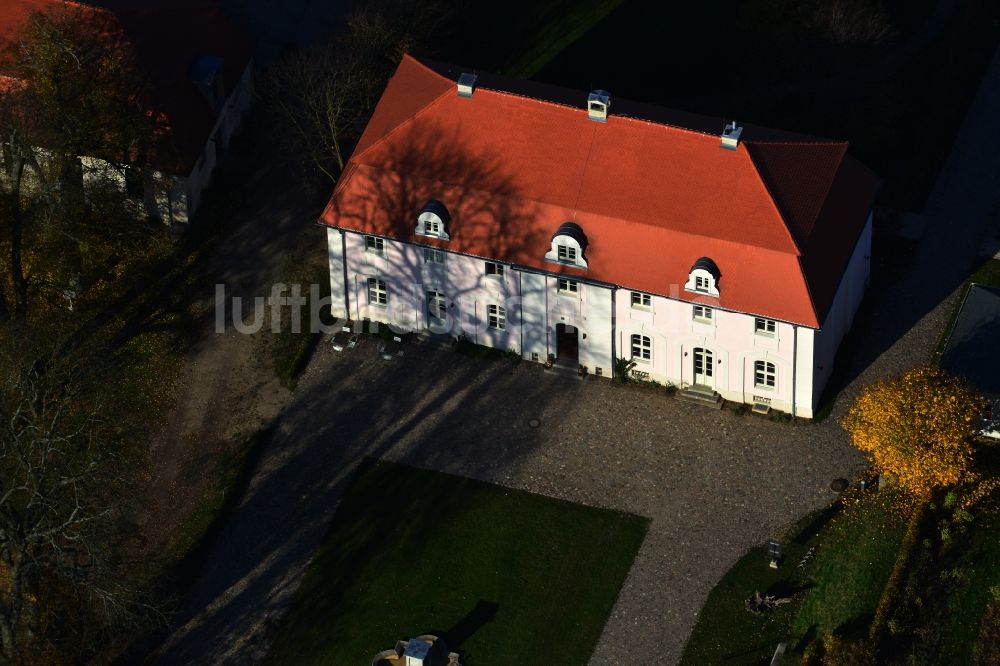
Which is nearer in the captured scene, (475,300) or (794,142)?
(794,142)

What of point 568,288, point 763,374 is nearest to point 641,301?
point 568,288

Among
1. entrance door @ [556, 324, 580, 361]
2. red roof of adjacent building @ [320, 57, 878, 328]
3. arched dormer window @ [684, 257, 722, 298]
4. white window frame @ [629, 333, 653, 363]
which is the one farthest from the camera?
entrance door @ [556, 324, 580, 361]

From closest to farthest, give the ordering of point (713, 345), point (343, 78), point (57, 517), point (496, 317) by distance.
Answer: point (57, 517)
point (713, 345)
point (496, 317)
point (343, 78)

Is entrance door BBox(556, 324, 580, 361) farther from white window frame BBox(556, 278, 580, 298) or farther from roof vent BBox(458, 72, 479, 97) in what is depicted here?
roof vent BBox(458, 72, 479, 97)

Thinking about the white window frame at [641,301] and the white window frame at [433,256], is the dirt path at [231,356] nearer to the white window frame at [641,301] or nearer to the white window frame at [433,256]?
the white window frame at [433,256]

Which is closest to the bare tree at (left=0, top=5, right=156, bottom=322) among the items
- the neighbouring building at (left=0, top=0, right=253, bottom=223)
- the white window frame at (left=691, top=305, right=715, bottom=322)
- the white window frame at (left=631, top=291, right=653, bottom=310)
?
the neighbouring building at (left=0, top=0, right=253, bottom=223)

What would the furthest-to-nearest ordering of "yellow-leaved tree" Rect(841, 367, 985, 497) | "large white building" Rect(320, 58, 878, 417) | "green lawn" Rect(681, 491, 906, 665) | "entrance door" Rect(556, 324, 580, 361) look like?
"entrance door" Rect(556, 324, 580, 361)
"large white building" Rect(320, 58, 878, 417)
"yellow-leaved tree" Rect(841, 367, 985, 497)
"green lawn" Rect(681, 491, 906, 665)

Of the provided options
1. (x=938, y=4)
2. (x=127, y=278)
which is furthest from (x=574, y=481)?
(x=938, y=4)

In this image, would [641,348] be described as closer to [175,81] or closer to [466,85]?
[466,85]
